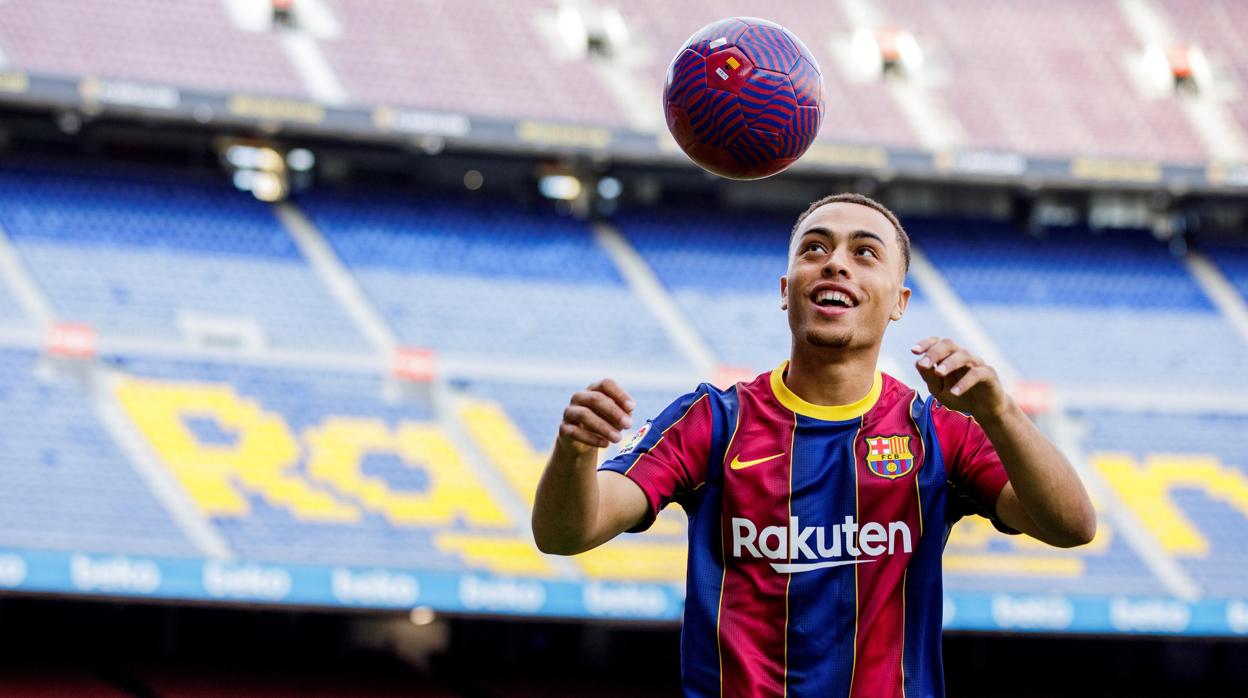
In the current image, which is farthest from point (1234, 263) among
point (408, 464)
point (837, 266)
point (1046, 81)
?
point (837, 266)

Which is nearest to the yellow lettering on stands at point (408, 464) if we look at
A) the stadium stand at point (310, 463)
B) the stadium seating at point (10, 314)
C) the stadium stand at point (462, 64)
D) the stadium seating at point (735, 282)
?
the stadium stand at point (310, 463)

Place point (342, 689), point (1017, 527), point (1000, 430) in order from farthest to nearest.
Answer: point (342, 689), point (1017, 527), point (1000, 430)

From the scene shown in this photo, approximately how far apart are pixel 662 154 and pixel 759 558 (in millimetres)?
15223

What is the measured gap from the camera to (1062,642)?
15203 millimetres

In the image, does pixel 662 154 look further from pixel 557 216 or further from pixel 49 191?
pixel 49 191

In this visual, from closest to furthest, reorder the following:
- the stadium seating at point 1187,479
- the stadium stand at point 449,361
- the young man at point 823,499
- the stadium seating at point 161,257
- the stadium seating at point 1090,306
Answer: the young man at point 823,499, the stadium stand at point 449,361, the stadium seating at point 1187,479, the stadium seating at point 161,257, the stadium seating at point 1090,306

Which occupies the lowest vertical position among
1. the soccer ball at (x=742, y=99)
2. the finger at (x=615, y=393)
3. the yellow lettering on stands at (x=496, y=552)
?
the finger at (x=615, y=393)

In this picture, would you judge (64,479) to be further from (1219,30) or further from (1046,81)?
(1219,30)

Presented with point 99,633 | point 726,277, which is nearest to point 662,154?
point 726,277

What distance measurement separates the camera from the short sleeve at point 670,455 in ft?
9.16

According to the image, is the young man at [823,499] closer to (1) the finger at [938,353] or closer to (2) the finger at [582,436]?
(2) the finger at [582,436]

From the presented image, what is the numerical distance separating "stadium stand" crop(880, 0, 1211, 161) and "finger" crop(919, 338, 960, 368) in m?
17.6

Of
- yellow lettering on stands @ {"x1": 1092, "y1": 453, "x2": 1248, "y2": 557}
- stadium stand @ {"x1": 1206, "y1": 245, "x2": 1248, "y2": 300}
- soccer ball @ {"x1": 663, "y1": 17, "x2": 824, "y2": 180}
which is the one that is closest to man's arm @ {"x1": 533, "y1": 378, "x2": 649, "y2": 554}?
soccer ball @ {"x1": 663, "y1": 17, "x2": 824, "y2": 180}

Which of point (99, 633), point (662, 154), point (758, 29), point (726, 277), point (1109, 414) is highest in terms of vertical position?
point (662, 154)
